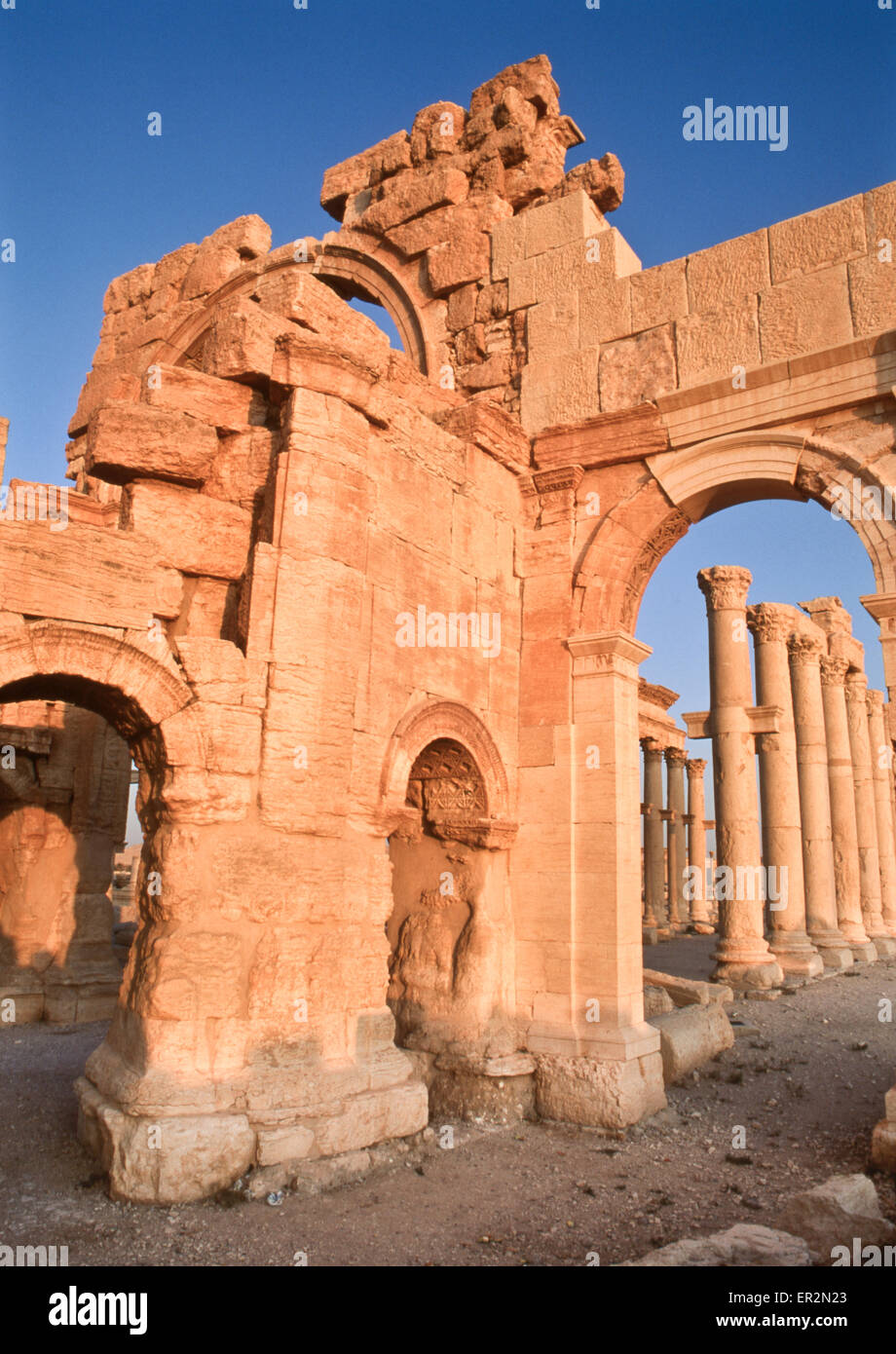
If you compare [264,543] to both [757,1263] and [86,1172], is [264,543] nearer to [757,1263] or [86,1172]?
[86,1172]

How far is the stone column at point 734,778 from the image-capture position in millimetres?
13109

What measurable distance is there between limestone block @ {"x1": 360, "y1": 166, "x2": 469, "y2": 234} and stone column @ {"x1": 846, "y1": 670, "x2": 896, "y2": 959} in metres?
15.4

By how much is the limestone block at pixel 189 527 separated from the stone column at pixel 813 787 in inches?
556

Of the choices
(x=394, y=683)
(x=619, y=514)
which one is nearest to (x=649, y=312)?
(x=619, y=514)

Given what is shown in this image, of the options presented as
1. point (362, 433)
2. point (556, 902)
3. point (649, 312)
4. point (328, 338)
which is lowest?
point (556, 902)

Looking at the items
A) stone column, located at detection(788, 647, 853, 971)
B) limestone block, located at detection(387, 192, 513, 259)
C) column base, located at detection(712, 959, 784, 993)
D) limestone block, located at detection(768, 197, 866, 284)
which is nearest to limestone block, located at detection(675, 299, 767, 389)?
limestone block, located at detection(768, 197, 866, 284)

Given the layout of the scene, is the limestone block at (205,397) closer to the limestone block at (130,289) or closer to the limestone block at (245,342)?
the limestone block at (245,342)

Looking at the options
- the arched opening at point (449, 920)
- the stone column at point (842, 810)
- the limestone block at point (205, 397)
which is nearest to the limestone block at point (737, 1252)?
the arched opening at point (449, 920)

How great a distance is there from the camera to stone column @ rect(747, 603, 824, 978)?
47.9ft

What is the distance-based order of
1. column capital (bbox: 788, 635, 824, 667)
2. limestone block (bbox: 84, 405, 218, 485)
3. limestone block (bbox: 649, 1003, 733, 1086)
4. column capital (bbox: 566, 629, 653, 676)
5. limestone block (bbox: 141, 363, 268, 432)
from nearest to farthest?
limestone block (bbox: 84, 405, 218, 485) < limestone block (bbox: 141, 363, 268, 432) < column capital (bbox: 566, 629, 653, 676) < limestone block (bbox: 649, 1003, 733, 1086) < column capital (bbox: 788, 635, 824, 667)

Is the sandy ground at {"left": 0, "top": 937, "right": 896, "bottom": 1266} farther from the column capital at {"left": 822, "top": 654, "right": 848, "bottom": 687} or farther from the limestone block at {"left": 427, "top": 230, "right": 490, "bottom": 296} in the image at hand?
the column capital at {"left": 822, "top": 654, "right": 848, "bottom": 687}

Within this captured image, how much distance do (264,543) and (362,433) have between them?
1.17m

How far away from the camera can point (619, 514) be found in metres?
7.41

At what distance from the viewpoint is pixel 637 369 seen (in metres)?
7.39
